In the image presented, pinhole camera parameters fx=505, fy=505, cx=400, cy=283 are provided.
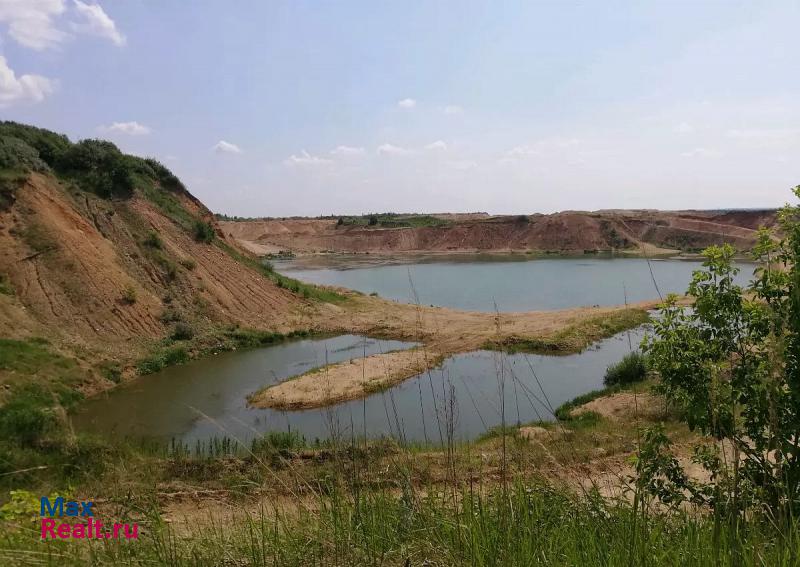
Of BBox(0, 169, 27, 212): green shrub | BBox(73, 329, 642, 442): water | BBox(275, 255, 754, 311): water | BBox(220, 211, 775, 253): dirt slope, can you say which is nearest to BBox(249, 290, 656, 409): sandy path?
BBox(73, 329, 642, 442): water

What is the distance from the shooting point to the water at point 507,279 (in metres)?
35.4

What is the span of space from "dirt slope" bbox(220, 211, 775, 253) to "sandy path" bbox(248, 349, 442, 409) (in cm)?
5990

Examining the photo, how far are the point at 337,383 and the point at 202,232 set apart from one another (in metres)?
17.0

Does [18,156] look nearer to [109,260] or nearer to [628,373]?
[109,260]

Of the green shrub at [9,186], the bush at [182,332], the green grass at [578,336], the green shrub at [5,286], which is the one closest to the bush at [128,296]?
A: the bush at [182,332]

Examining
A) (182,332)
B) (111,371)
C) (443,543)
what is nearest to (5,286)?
(111,371)

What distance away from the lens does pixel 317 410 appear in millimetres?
14508

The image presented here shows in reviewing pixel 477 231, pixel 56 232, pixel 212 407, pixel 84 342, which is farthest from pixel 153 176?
pixel 477 231

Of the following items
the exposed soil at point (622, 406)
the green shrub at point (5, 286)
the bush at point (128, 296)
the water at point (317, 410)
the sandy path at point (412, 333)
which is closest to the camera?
the exposed soil at point (622, 406)

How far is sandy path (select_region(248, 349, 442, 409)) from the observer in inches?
586

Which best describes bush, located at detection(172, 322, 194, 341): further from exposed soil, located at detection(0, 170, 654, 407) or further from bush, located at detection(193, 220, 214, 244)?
bush, located at detection(193, 220, 214, 244)

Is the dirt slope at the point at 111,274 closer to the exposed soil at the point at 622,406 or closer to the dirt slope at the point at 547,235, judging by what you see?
the exposed soil at the point at 622,406

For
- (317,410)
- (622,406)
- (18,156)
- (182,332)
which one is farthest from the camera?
(18,156)

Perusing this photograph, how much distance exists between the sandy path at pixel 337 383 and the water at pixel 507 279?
33.2 feet
